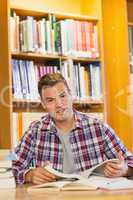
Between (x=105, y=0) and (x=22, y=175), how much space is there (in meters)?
1.96

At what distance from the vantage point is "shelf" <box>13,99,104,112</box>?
3018 millimetres

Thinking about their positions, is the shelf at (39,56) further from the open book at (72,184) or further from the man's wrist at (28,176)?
the open book at (72,184)

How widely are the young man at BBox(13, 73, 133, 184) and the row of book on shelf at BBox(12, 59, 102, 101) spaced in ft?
2.54

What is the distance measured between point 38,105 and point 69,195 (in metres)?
1.86

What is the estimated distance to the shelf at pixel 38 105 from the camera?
302 centimetres

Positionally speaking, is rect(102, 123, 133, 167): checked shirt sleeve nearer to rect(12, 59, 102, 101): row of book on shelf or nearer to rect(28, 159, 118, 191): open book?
rect(28, 159, 118, 191): open book

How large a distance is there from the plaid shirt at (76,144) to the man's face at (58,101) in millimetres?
76

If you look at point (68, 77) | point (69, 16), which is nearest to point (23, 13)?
point (69, 16)

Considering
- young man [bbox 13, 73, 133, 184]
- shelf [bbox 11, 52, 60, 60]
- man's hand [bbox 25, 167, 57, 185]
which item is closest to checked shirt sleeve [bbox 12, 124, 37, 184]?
young man [bbox 13, 73, 133, 184]

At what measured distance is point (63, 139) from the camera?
2162 mm

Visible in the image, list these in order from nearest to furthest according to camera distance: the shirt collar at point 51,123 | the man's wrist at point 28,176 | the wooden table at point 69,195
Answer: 1. the wooden table at point 69,195
2. the man's wrist at point 28,176
3. the shirt collar at point 51,123

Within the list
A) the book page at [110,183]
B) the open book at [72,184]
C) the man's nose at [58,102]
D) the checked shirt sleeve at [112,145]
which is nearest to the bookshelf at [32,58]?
the man's nose at [58,102]

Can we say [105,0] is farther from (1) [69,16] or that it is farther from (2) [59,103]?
(2) [59,103]

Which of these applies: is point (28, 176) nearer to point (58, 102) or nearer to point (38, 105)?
point (58, 102)
